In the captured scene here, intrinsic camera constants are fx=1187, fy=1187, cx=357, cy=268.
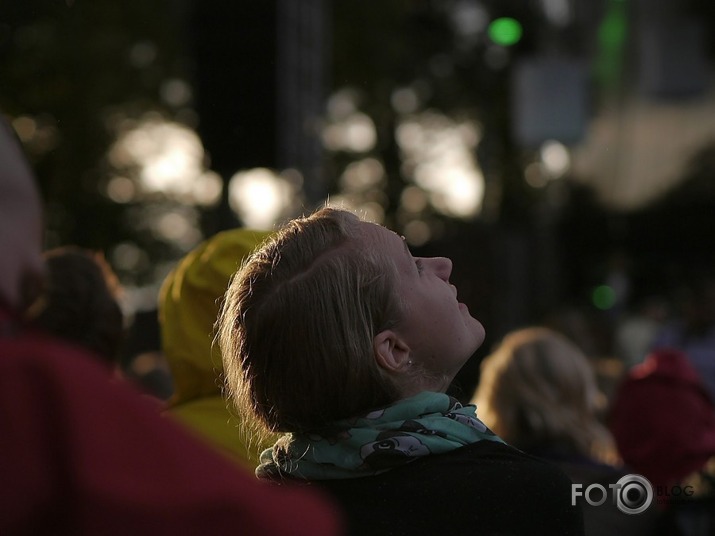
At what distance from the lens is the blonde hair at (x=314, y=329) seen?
148 cm

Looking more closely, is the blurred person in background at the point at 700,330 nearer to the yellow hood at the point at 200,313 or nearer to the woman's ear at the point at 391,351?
the yellow hood at the point at 200,313

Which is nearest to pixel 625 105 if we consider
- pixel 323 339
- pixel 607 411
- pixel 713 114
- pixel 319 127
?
pixel 713 114

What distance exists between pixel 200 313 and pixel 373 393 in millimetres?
1095

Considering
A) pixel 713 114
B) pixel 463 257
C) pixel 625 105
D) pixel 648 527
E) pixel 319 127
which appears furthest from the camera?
pixel 625 105

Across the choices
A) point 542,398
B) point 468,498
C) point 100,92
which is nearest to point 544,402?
point 542,398

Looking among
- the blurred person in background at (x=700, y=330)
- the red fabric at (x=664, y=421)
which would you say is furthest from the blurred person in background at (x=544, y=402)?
the blurred person in background at (x=700, y=330)

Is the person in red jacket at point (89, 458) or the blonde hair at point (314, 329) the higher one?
the person in red jacket at point (89, 458)

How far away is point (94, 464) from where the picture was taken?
703mm

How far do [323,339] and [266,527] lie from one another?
2.38 ft

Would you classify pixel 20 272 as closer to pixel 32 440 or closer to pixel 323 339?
pixel 32 440

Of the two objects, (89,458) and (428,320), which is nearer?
(89,458)

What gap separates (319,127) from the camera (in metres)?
8.65

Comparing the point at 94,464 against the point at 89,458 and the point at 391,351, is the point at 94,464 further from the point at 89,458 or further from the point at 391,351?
the point at 391,351

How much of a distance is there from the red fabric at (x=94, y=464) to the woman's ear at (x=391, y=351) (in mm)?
759
